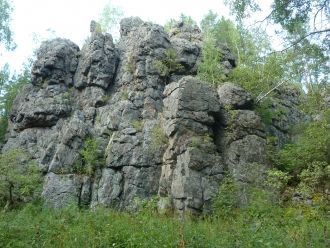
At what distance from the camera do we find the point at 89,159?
67.2 ft

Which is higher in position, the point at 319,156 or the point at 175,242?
the point at 319,156

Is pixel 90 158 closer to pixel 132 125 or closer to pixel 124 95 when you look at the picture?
pixel 132 125

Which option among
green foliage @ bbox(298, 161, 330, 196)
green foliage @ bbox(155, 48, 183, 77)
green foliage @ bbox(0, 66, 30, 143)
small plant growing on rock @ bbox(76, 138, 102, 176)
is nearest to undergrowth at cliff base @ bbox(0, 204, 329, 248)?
green foliage @ bbox(298, 161, 330, 196)

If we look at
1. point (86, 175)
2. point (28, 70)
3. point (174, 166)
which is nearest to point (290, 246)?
point (174, 166)

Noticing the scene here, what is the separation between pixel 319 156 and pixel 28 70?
90.8ft

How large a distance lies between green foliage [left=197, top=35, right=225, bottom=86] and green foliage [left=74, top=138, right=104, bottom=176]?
8.76 meters

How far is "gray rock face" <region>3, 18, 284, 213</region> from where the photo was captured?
58.0 ft

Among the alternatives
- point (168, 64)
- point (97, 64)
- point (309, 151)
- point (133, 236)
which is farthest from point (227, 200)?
point (97, 64)

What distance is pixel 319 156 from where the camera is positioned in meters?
17.2

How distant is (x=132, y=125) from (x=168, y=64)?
7.01 metres

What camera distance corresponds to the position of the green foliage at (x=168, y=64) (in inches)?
1033

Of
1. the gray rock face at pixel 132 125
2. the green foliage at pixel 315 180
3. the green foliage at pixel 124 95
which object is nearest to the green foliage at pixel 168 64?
the gray rock face at pixel 132 125

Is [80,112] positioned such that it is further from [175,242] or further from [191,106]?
[175,242]

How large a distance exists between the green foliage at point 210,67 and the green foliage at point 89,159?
876cm
